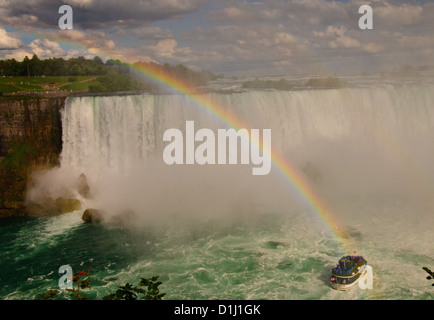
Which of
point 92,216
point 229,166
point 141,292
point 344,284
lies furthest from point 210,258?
point 229,166

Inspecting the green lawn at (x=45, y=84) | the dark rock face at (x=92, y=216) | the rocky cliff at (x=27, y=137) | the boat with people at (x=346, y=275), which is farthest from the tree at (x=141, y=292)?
the green lawn at (x=45, y=84)

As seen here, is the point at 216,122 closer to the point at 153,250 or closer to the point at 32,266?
the point at 153,250

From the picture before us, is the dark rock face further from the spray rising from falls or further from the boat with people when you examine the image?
the boat with people

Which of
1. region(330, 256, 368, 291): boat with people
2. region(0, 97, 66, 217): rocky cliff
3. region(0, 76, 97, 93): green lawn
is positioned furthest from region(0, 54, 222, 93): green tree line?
region(330, 256, 368, 291): boat with people

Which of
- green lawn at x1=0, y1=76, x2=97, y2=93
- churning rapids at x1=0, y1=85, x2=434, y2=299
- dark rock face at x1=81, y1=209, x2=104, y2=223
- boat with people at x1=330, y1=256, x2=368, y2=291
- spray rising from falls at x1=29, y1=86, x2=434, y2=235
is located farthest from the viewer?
green lawn at x1=0, y1=76, x2=97, y2=93

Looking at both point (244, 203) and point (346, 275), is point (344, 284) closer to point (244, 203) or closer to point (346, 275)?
point (346, 275)
